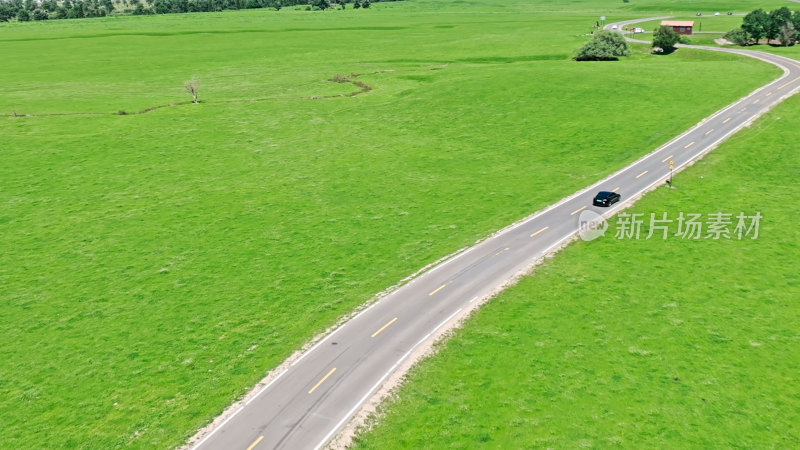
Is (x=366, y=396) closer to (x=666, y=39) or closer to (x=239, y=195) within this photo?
(x=239, y=195)

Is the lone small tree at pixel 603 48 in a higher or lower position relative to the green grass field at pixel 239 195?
higher

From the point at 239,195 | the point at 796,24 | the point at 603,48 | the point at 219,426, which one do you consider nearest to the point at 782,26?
the point at 796,24

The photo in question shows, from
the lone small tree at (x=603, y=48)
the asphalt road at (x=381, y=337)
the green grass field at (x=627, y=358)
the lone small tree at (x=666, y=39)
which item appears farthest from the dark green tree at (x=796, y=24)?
the green grass field at (x=627, y=358)

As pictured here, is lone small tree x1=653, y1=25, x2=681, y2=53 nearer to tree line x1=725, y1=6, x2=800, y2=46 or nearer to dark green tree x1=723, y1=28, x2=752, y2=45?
dark green tree x1=723, y1=28, x2=752, y2=45

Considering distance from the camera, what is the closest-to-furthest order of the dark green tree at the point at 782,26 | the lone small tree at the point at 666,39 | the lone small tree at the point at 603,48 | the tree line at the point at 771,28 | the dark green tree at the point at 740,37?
the lone small tree at the point at 603,48
the dark green tree at the point at 782,26
the tree line at the point at 771,28
the lone small tree at the point at 666,39
the dark green tree at the point at 740,37

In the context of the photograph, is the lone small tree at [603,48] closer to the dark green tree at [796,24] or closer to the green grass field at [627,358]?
the dark green tree at [796,24]

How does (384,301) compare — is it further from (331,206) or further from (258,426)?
(331,206)
